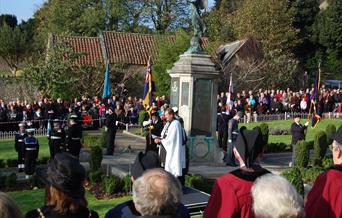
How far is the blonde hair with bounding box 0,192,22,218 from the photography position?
10.6ft

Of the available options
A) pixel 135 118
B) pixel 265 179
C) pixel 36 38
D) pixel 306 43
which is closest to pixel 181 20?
pixel 306 43

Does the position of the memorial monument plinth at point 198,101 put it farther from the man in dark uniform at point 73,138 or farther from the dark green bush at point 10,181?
the dark green bush at point 10,181

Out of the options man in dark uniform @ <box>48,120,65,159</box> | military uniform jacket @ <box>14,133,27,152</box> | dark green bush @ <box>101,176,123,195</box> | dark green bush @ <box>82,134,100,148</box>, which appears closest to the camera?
dark green bush @ <box>101,176,123,195</box>

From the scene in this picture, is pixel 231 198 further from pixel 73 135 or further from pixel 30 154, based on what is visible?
pixel 73 135

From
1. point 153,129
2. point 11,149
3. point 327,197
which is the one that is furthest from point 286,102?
point 327,197

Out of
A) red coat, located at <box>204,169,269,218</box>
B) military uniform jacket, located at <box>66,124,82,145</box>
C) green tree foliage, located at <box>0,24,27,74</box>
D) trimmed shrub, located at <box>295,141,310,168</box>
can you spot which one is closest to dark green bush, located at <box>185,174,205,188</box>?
trimmed shrub, located at <box>295,141,310,168</box>

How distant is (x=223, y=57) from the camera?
4125 cm

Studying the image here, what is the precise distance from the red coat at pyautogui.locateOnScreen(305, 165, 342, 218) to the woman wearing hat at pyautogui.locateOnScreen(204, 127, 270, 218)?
1.73ft

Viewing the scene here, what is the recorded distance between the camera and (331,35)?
50688 mm

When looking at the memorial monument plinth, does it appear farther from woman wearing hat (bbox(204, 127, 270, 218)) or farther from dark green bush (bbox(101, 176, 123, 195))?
woman wearing hat (bbox(204, 127, 270, 218))

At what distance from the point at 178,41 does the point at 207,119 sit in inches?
803

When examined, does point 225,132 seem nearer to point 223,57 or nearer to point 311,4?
point 223,57

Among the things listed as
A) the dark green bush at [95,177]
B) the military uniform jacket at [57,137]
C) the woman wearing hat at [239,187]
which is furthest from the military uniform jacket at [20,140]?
the woman wearing hat at [239,187]

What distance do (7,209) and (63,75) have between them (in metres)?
30.2
